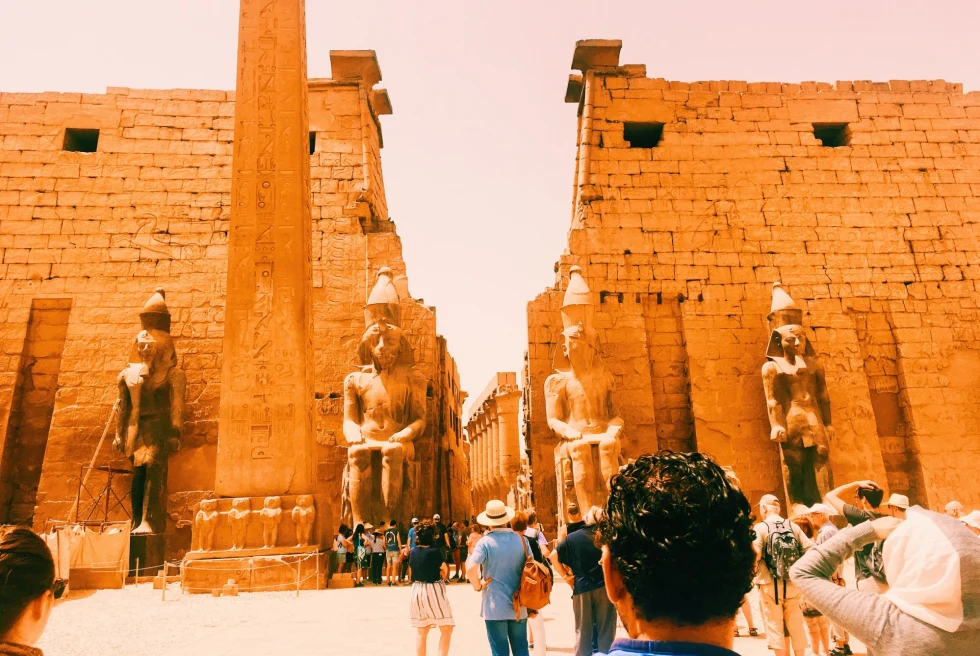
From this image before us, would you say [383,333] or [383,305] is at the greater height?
[383,305]

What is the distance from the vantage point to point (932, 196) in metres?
10.7

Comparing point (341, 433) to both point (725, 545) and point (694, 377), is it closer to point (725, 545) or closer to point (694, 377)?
point (694, 377)

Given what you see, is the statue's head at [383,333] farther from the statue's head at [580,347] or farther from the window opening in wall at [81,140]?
the window opening in wall at [81,140]

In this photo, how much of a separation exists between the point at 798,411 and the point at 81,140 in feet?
35.2

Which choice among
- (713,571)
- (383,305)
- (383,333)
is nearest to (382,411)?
(383,333)

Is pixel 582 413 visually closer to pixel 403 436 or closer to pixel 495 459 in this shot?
pixel 403 436

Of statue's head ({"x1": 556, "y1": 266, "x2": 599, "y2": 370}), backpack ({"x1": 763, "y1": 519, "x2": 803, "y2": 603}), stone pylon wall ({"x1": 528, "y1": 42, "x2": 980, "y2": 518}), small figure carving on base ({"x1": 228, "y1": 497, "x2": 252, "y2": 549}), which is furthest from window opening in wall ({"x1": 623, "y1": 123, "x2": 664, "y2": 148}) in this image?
backpack ({"x1": 763, "y1": 519, "x2": 803, "y2": 603})

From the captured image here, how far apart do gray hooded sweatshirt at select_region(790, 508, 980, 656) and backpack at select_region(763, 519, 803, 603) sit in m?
2.18

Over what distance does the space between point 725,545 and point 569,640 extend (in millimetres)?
3746

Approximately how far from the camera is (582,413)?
804cm

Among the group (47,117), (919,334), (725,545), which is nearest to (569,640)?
(725,545)

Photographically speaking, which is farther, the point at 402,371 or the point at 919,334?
the point at 919,334

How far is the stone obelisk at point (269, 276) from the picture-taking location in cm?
643

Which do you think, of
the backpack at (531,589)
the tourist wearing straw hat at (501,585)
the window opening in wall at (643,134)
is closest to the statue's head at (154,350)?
the tourist wearing straw hat at (501,585)
